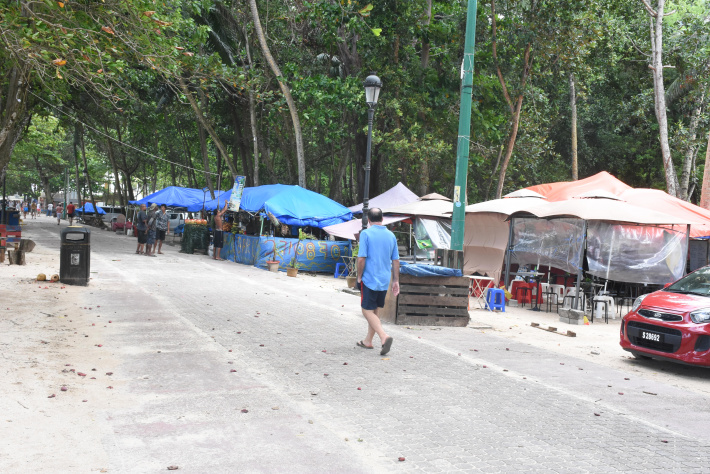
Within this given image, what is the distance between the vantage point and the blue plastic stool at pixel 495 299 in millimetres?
15211

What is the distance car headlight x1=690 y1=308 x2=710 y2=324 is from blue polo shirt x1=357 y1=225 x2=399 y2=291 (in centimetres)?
409

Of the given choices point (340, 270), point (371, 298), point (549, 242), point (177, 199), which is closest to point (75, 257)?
point (371, 298)

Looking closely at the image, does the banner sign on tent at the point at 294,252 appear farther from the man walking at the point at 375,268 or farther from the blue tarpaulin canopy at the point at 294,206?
the man walking at the point at 375,268

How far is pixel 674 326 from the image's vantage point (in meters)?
8.70

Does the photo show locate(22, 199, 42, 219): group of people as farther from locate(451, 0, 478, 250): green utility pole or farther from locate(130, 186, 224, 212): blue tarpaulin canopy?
locate(451, 0, 478, 250): green utility pole

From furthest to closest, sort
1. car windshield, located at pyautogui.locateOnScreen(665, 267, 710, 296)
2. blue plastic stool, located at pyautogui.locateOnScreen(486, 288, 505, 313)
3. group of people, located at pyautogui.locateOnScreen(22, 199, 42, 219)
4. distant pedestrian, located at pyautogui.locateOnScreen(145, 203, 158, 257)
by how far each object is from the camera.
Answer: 1. group of people, located at pyautogui.locateOnScreen(22, 199, 42, 219)
2. distant pedestrian, located at pyautogui.locateOnScreen(145, 203, 158, 257)
3. blue plastic stool, located at pyautogui.locateOnScreen(486, 288, 505, 313)
4. car windshield, located at pyautogui.locateOnScreen(665, 267, 710, 296)

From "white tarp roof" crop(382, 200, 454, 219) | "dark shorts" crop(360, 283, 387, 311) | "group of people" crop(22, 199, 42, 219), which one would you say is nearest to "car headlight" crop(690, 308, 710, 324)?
"dark shorts" crop(360, 283, 387, 311)

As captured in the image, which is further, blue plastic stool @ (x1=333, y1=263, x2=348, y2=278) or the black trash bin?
blue plastic stool @ (x1=333, y1=263, x2=348, y2=278)

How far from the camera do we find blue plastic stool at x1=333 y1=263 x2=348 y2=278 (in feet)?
72.8

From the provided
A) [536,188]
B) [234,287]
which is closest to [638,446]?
[234,287]

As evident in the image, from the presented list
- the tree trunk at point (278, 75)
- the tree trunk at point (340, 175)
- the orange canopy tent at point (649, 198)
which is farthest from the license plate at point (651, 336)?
the tree trunk at point (340, 175)

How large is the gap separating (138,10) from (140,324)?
5.88 m

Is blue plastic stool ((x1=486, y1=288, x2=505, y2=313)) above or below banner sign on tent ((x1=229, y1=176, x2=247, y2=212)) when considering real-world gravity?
below

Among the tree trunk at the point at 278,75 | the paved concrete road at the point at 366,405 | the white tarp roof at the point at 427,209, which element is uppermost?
the tree trunk at the point at 278,75
